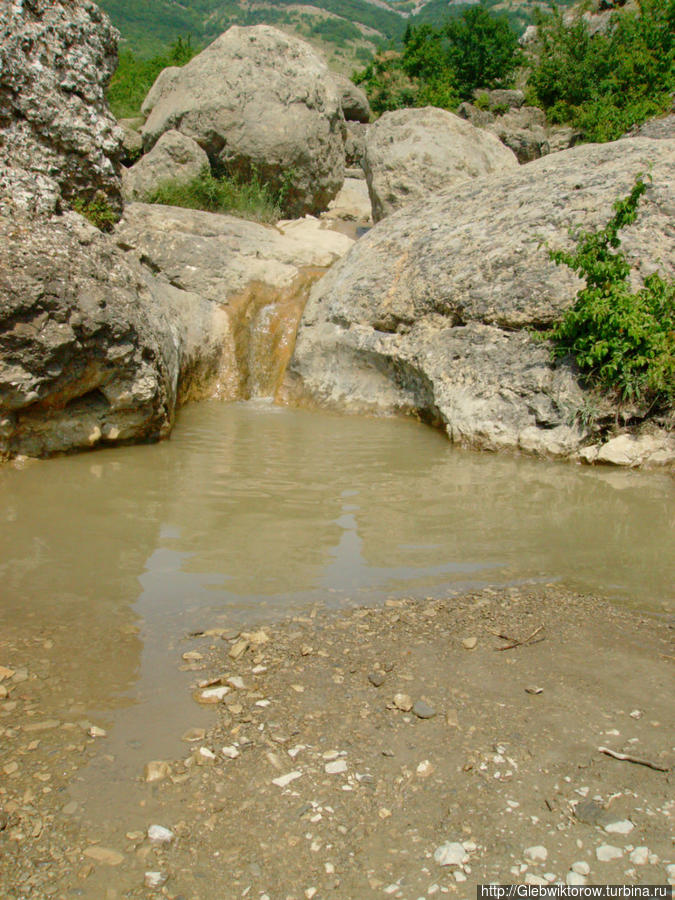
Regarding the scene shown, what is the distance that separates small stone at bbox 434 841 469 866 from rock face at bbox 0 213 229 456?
472 cm

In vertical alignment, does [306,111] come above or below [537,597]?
above

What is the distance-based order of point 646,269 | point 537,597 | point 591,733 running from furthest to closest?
point 646,269
point 537,597
point 591,733

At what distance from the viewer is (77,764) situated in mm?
2252

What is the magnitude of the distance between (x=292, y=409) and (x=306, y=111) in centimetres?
814

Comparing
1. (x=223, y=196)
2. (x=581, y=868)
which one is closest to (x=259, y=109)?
(x=223, y=196)

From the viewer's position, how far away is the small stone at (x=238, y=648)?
291cm

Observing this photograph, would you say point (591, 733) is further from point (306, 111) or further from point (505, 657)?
point (306, 111)

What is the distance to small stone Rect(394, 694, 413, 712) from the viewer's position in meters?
2.56

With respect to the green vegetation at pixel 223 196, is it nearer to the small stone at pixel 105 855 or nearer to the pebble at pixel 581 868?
the small stone at pixel 105 855

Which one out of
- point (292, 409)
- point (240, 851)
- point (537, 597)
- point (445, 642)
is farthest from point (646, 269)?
point (240, 851)

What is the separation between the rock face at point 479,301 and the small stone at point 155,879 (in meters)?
5.01

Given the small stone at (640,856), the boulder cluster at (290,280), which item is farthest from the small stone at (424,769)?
the boulder cluster at (290,280)

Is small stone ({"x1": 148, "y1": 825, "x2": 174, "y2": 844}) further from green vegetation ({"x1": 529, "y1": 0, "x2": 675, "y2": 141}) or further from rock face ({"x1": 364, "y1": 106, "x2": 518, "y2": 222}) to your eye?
green vegetation ({"x1": 529, "y1": 0, "x2": 675, "y2": 141})

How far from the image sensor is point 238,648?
295 centimetres
